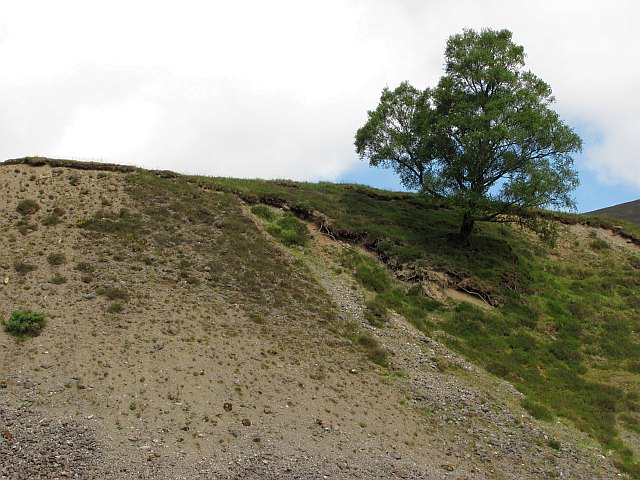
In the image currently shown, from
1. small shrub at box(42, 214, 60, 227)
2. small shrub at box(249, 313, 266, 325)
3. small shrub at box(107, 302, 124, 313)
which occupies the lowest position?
small shrub at box(107, 302, 124, 313)

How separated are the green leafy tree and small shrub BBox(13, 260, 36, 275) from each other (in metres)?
21.7

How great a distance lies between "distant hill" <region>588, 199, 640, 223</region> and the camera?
5347cm

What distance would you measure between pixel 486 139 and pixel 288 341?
55.8 feet

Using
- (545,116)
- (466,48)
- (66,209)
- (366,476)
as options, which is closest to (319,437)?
(366,476)

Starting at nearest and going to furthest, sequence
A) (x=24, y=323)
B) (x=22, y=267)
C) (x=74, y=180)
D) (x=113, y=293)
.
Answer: (x=24, y=323), (x=113, y=293), (x=22, y=267), (x=74, y=180)

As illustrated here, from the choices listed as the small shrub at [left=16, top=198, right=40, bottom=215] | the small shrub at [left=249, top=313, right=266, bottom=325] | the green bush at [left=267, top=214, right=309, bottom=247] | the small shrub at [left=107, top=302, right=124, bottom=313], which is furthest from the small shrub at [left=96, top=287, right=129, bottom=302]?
the green bush at [left=267, top=214, right=309, bottom=247]

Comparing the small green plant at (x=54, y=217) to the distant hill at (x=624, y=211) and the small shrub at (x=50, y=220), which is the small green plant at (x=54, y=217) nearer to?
the small shrub at (x=50, y=220)

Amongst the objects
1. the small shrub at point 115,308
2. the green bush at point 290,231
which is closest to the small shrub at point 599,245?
the green bush at point 290,231

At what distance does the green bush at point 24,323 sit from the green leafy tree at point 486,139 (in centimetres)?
2214

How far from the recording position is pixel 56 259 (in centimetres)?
2570

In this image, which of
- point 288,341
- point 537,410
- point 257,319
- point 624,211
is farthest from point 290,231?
point 624,211

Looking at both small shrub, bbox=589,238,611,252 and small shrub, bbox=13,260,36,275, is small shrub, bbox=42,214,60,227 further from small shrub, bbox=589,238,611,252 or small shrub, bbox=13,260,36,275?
small shrub, bbox=589,238,611,252

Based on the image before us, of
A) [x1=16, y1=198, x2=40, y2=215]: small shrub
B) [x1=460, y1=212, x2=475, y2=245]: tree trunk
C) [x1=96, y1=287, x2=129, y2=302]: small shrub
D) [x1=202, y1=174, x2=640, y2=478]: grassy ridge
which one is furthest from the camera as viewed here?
[x1=460, y1=212, x2=475, y2=245]: tree trunk

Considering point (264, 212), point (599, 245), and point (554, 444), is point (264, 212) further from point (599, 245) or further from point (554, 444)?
point (599, 245)
